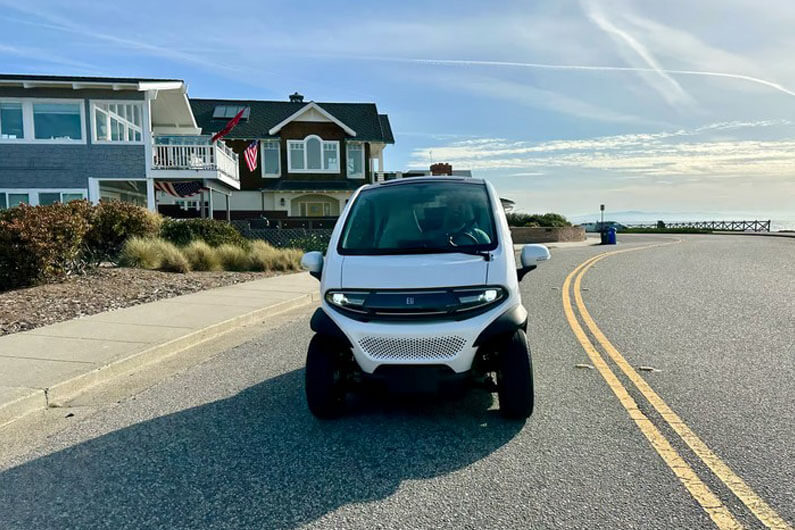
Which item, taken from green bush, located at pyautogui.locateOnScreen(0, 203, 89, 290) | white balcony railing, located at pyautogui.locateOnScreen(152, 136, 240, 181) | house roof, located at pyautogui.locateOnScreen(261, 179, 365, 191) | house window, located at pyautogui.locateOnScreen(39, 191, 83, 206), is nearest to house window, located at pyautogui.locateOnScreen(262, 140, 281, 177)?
house roof, located at pyautogui.locateOnScreen(261, 179, 365, 191)

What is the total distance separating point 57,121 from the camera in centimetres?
2128

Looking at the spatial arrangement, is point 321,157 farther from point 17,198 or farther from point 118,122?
point 17,198

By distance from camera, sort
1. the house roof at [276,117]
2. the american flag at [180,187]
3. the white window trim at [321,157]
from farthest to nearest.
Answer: the house roof at [276,117], the white window trim at [321,157], the american flag at [180,187]

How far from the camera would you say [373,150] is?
37.2 m

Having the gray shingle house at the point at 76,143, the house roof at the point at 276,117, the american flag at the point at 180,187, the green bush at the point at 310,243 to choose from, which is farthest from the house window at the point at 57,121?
the house roof at the point at 276,117

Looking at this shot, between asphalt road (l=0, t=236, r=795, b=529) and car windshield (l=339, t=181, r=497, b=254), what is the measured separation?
1.36m

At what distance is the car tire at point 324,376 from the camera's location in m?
4.53

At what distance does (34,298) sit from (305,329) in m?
4.74

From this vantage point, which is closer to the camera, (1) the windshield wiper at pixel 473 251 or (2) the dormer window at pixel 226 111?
(1) the windshield wiper at pixel 473 251

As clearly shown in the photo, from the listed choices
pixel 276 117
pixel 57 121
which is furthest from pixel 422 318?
pixel 276 117

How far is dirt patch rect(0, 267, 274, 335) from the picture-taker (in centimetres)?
865

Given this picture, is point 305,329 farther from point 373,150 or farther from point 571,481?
point 373,150

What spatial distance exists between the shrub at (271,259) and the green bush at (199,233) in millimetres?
1083

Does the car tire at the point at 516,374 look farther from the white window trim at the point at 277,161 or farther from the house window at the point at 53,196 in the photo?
the white window trim at the point at 277,161
